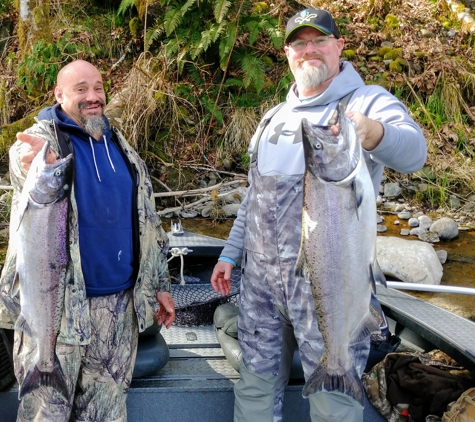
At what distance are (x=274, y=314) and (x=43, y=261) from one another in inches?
47.1

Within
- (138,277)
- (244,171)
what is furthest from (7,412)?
(244,171)

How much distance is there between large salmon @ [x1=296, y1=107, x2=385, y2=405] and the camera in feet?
7.17

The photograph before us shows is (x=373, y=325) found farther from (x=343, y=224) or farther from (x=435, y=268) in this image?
(x=435, y=268)

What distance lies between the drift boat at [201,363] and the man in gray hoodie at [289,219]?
1.09 feet

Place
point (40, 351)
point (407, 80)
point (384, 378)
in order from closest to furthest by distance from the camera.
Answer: point (40, 351) → point (384, 378) → point (407, 80)

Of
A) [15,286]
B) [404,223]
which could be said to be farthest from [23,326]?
[404,223]

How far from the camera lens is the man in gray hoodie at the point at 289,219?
2752 millimetres

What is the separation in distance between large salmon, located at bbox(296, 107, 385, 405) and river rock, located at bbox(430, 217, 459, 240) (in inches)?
221

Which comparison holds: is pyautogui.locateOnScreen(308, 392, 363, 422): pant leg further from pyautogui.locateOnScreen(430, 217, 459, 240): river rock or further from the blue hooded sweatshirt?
pyautogui.locateOnScreen(430, 217, 459, 240): river rock

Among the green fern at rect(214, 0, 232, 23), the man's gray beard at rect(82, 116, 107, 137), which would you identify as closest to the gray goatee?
the man's gray beard at rect(82, 116, 107, 137)

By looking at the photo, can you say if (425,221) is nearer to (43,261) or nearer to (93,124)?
(93,124)

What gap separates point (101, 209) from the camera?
292 cm

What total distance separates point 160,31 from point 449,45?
5526 millimetres

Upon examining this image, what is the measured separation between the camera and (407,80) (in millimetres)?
9836
